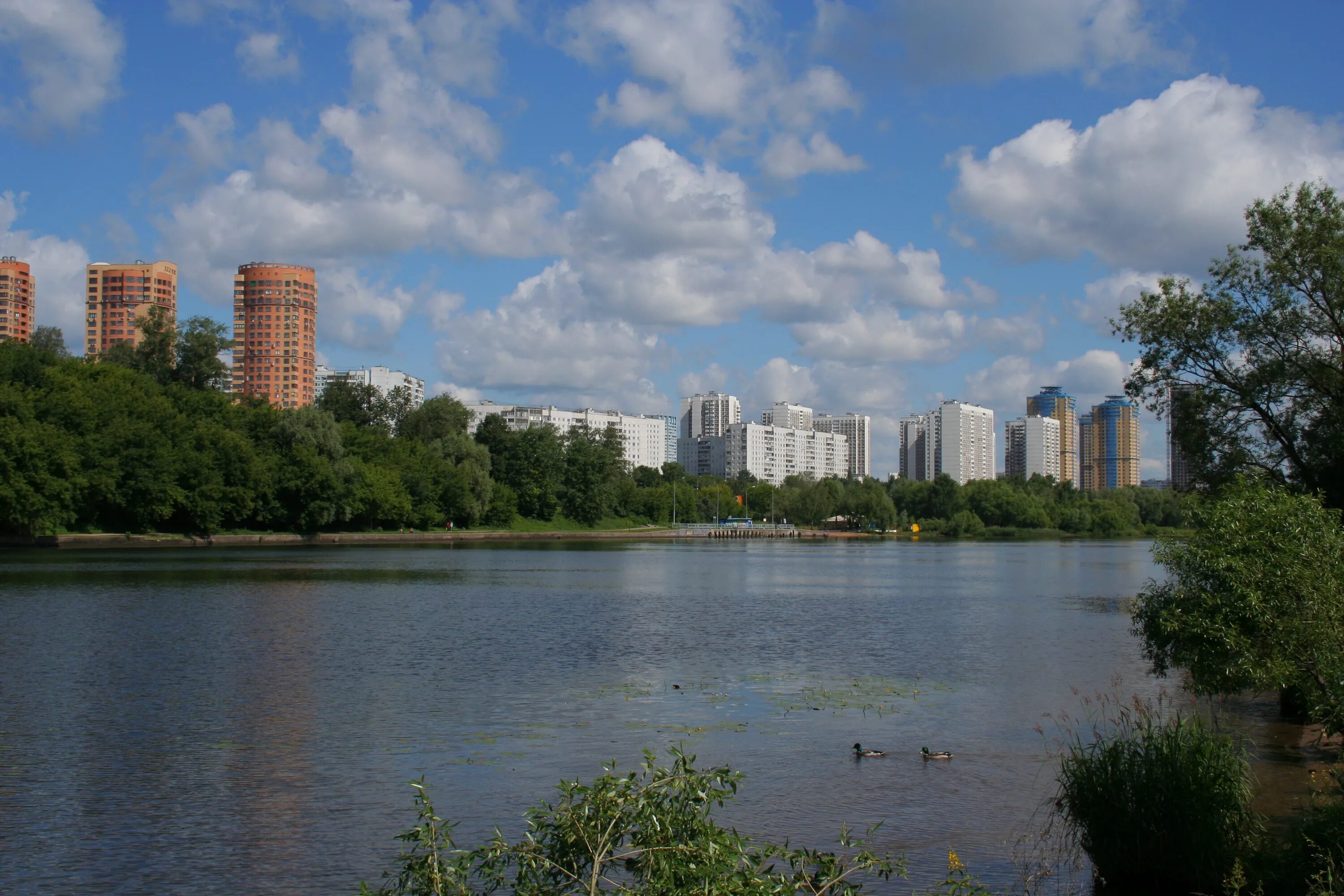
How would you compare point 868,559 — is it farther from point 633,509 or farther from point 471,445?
point 633,509

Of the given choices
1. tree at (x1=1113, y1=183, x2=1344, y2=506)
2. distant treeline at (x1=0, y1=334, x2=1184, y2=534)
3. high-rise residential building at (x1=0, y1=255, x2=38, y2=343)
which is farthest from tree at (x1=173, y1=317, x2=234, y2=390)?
tree at (x1=1113, y1=183, x2=1344, y2=506)

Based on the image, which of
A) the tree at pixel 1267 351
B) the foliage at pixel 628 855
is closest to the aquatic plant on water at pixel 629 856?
the foliage at pixel 628 855

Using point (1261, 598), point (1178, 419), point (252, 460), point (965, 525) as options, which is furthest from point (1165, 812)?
point (965, 525)

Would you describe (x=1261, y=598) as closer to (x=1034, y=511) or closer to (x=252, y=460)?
(x=252, y=460)

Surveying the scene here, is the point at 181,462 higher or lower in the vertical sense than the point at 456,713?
higher

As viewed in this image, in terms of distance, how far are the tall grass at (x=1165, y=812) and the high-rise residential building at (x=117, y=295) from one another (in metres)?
192

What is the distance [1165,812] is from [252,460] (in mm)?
97269

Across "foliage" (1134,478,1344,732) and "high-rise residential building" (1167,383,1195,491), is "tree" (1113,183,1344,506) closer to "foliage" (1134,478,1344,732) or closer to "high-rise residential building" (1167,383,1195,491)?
"high-rise residential building" (1167,383,1195,491)

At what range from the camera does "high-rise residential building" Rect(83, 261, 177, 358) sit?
182 m

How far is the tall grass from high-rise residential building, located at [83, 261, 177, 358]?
631ft

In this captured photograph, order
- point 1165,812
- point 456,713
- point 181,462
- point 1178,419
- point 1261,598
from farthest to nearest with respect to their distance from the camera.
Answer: point 181,462
point 1178,419
point 456,713
point 1261,598
point 1165,812

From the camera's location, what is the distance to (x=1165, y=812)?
438 inches

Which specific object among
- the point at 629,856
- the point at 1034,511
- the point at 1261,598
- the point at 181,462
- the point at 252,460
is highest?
the point at 252,460

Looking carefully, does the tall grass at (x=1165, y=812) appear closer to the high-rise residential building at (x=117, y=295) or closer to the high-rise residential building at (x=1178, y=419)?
the high-rise residential building at (x=1178, y=419)
